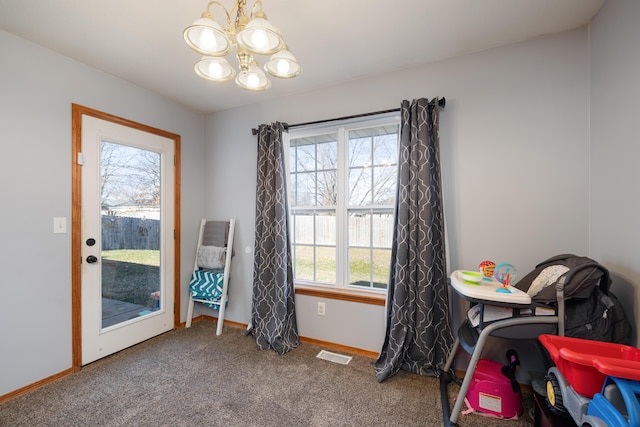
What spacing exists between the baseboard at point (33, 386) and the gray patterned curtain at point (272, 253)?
1451 millimetres

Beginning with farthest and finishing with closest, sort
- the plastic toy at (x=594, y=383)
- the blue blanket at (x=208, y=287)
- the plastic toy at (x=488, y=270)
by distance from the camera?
the blue blanket at (x=208, y=287), the plastic toy at (x=488, y=270), the plastic toy at (x=594, y=383)

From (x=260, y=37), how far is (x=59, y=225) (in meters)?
2.11

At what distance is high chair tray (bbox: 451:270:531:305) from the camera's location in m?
1.39

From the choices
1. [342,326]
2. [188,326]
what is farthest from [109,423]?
[342,326]

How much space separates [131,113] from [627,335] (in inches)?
150

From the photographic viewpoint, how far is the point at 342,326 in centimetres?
251

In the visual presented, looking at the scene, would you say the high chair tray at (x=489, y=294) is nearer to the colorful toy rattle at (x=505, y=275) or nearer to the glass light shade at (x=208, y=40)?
the colorful toy rattle at (x=505, y=275)

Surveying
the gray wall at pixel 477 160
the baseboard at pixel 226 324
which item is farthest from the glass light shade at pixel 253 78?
the baseboard at pixel 226 324

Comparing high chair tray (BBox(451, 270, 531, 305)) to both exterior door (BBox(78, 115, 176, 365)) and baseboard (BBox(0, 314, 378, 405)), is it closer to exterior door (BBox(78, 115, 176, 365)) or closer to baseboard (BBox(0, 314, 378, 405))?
baseboard (BBox(0, 314, 378, 405))

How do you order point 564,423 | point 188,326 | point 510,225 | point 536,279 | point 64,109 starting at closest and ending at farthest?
1. point 564,423
2. point 536,279
3. point 510,225
4. point 64,109
5. point 188,326

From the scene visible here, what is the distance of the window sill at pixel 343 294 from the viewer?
2361 millimetres

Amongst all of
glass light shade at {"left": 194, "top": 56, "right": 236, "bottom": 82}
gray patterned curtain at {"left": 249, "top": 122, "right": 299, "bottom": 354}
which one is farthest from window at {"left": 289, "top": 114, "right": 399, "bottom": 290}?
glass light shade at {"left": 194, "top": 56, "right": 236, "bottom": 82}

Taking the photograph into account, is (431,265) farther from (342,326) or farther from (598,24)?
(598,24)

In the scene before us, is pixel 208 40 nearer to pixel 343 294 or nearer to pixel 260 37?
pixel 260 37
